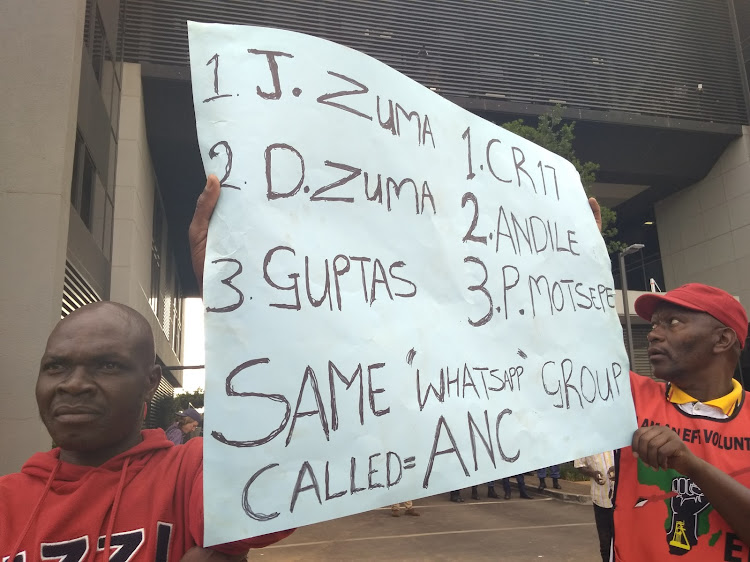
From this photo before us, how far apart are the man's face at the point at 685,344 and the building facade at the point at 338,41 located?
21.6 ft

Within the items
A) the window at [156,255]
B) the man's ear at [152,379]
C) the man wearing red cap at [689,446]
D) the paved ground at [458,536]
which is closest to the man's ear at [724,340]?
the man wearing red cap at [689,446]

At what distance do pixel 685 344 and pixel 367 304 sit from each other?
1.10 metres

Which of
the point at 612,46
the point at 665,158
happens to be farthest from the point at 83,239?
the point at 665,158

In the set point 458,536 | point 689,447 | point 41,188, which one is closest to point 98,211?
point 41,188

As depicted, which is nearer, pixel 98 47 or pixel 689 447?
pixel 689 447

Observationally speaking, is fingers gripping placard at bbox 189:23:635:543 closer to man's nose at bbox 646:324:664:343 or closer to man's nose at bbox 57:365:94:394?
man's nose at bbox 646:324:664:343

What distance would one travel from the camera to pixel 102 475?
4.11 feet

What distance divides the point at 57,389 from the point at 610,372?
1.64 m

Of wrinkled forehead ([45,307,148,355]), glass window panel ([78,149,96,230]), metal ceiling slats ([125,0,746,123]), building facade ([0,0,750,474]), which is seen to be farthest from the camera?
metal ceiling slats ([125,0,746,123])

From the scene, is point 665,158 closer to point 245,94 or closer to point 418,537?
point 418,537

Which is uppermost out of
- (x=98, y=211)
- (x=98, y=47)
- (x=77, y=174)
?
(x=98, y=47)

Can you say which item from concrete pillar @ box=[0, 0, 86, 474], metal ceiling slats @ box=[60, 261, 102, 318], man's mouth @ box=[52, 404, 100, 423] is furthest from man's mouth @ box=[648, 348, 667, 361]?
metal ceiling slats @ box=[60, 261, 102, 318]

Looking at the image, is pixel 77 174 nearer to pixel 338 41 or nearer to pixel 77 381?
pixel 338 41

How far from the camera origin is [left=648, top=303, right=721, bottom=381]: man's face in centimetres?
191
